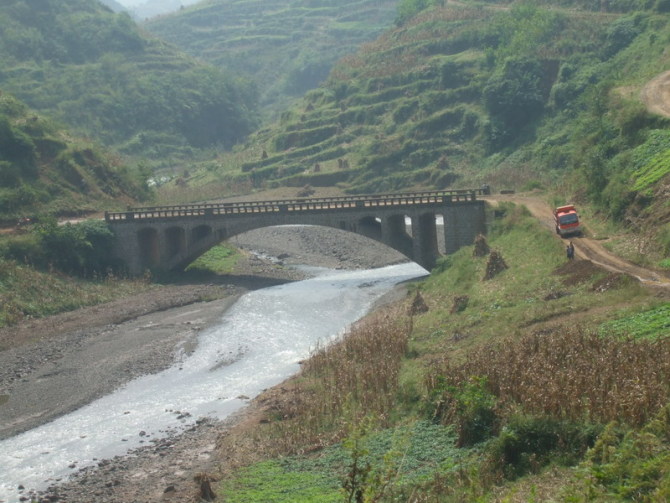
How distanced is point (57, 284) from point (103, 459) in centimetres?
3985

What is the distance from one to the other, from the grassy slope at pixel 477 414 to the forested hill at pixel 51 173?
49.0m

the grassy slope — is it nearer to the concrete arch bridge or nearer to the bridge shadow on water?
the concrete arch bridge


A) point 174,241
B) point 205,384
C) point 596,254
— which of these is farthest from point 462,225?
point 205,384

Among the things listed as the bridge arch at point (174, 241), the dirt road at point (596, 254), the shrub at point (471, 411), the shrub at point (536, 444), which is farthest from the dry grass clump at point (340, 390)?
the bridge arch at point (174, 241)

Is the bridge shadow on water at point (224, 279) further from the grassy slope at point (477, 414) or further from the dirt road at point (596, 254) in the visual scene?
the grassy slope at point (477, 414)

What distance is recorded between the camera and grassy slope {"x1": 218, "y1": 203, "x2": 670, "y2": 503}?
24.2 metres

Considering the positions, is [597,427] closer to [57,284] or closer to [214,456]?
[214,456]

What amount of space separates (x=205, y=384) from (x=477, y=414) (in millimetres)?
23513

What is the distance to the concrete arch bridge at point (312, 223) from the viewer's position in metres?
75.0

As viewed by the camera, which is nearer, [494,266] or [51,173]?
[494,266]

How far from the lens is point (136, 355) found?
57.8 m

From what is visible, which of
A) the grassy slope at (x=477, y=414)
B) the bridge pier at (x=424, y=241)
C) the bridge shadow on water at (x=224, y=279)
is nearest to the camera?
the grassy slope at (x=477, y=414)

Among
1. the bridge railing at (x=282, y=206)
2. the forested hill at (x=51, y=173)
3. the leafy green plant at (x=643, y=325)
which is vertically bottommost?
the leafy green plant at (x=643, y=325)

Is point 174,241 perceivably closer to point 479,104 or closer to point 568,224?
point 568,224
